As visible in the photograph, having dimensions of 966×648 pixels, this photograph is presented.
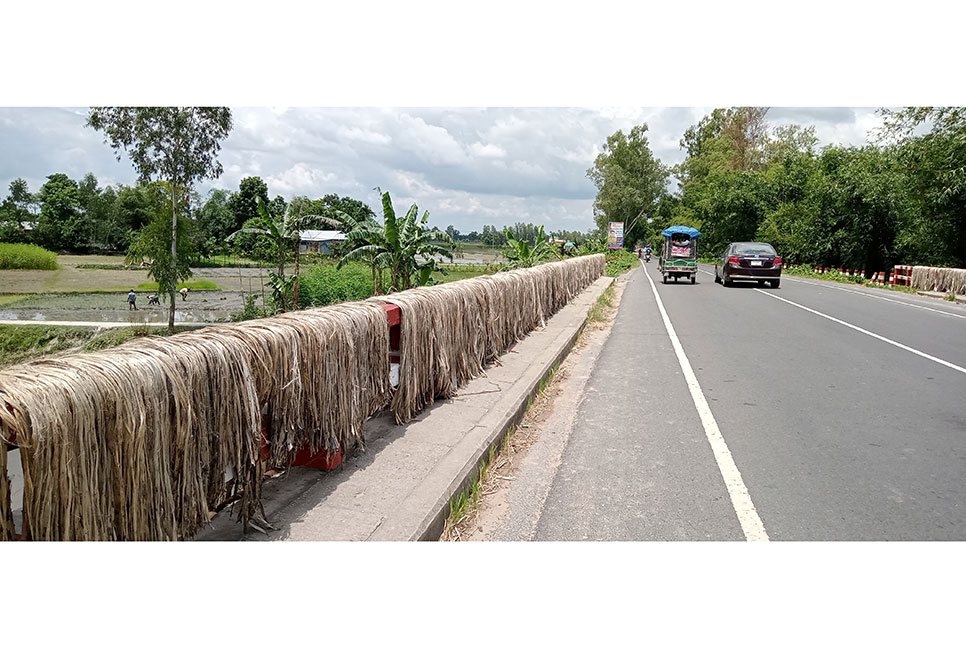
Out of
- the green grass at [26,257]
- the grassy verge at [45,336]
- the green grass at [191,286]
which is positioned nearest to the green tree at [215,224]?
the green grass at [191,286]

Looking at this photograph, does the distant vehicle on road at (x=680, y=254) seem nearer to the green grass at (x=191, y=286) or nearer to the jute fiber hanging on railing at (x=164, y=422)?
the jute fiber hanging on railing at (x=164, y=422)

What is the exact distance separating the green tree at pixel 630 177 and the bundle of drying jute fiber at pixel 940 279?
5848cm

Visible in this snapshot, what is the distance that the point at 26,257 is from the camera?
54.5 m

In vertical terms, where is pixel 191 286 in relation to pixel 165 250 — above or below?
below

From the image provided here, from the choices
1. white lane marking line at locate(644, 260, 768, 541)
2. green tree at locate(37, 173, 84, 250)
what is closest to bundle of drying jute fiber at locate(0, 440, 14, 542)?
white lane marking line at locate(644, 260, 768, 541)

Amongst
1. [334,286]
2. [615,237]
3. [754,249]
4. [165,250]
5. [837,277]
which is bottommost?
[165,250]

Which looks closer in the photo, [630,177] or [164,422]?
[164,422]

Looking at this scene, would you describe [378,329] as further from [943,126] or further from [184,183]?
[184,183]

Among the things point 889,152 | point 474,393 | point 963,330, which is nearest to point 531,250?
point 963,330

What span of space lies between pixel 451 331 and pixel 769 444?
300 cm

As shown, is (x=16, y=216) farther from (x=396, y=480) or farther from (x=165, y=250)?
(x=396, y=480)

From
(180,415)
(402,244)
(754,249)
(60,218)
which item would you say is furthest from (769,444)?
(60,218)

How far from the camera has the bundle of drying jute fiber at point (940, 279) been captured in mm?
20969

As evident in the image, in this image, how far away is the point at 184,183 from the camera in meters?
42.8
